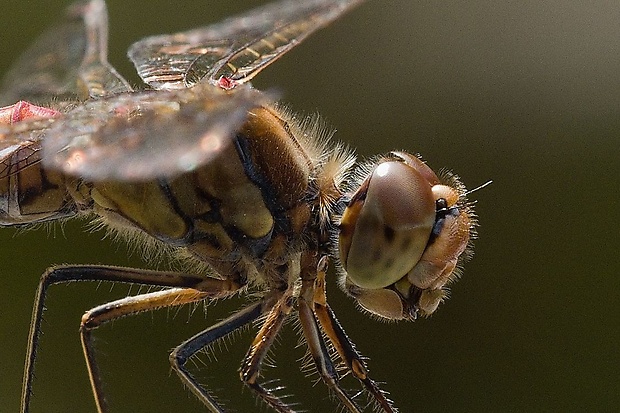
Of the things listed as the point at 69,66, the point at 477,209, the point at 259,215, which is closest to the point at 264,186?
the point at 259,215

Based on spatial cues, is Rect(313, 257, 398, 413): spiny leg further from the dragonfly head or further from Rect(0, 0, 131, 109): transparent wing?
Rect(0, 0, 131, 109): transparent wing

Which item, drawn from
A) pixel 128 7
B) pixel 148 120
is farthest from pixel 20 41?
pixel 148 120

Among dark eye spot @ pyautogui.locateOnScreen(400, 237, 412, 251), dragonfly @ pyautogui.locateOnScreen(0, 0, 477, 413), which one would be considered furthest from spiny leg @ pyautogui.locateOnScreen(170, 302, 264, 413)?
dark eye spot @ pyautogui.locateOnScreen(400, 237, 412, 251)

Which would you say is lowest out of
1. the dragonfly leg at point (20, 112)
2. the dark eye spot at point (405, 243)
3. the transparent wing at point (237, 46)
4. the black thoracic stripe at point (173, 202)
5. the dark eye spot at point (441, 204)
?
the black thoracic stripe at point (173, 202)

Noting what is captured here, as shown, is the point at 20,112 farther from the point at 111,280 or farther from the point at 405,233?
the point at 405,233

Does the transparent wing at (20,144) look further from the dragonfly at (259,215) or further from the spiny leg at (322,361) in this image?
the spiny leg at (322,361)

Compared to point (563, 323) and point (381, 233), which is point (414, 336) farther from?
point (381, 233)

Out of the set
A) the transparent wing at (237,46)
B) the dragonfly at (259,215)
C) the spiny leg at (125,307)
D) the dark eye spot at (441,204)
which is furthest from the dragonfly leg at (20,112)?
the dark eye spot at (441,204)
